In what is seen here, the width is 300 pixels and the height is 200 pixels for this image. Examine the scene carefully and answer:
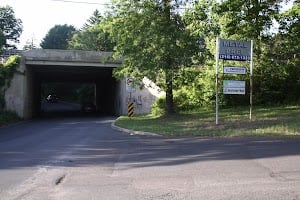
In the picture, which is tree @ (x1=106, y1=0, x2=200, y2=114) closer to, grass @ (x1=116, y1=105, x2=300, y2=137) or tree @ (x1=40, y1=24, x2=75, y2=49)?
grass @ (x1=116, y1=105, x2=300, y2=137)

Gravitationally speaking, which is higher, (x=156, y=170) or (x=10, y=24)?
(x=10, y=24)

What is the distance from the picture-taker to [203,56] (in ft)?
94.2

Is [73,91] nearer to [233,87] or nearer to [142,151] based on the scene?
[233,87]

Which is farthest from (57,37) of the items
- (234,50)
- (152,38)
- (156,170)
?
(156,170)

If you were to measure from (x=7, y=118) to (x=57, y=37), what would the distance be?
81.0 metres

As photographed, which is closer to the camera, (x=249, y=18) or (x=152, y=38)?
(x=152, y=38)

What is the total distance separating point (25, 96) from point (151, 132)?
2410 centimetres

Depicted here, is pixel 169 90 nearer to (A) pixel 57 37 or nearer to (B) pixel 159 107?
(B) pixel 159 107

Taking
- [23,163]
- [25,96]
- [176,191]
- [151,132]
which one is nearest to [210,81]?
[151,132]

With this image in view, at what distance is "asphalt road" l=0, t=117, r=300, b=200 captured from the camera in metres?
8.52

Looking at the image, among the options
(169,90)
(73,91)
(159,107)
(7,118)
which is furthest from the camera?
(73,91)

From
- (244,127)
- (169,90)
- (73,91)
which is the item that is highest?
(169,90)

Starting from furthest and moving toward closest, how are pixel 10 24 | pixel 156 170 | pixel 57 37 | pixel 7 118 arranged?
pixel 57 37 → pixel 10 24 → pixel 7 118 → pixel 156 170

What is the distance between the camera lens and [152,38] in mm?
26953
